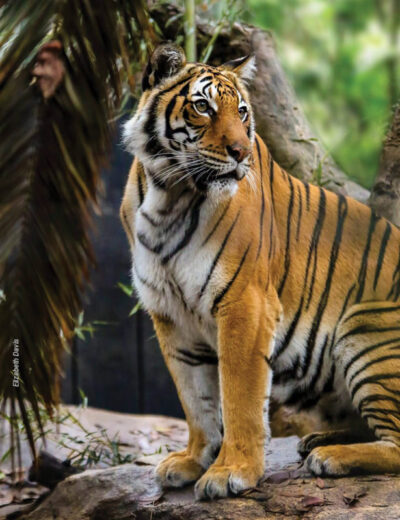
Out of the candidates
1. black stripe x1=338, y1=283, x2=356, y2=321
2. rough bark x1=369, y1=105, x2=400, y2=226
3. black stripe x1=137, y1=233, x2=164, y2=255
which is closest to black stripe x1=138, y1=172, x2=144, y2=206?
black stripe x1=137, y1=233, x2=164, y2=255

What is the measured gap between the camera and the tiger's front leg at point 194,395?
267 centimetres

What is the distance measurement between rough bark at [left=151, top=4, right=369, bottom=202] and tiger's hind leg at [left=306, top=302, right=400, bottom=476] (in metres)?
1.24

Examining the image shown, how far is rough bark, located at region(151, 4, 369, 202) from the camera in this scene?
373 centimetres

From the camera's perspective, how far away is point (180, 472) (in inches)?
Result: 104

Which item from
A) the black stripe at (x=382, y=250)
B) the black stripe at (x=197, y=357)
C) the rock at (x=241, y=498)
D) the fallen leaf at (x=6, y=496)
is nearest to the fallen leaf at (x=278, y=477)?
the rock at (x=241, y=498)

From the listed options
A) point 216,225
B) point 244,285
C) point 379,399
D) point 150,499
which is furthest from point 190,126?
point 150,499

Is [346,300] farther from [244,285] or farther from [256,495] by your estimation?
[256,495]

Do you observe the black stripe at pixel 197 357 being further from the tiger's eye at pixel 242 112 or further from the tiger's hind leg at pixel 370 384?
the tiger's eye at pixel 242 112

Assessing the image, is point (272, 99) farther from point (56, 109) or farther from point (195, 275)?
point (56, 109)

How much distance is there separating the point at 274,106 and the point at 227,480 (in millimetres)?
2026

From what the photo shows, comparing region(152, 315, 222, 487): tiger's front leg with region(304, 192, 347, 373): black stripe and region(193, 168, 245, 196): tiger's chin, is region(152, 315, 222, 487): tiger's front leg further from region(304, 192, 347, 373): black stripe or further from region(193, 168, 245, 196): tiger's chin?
region(193, 168, 245, 196): tiger's chin

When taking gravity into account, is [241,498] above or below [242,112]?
below

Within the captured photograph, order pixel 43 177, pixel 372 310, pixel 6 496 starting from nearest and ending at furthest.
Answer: pixel 43 177 < pixel 372 310 < pixel 6 496

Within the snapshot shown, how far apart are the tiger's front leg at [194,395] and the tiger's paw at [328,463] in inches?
15.0
